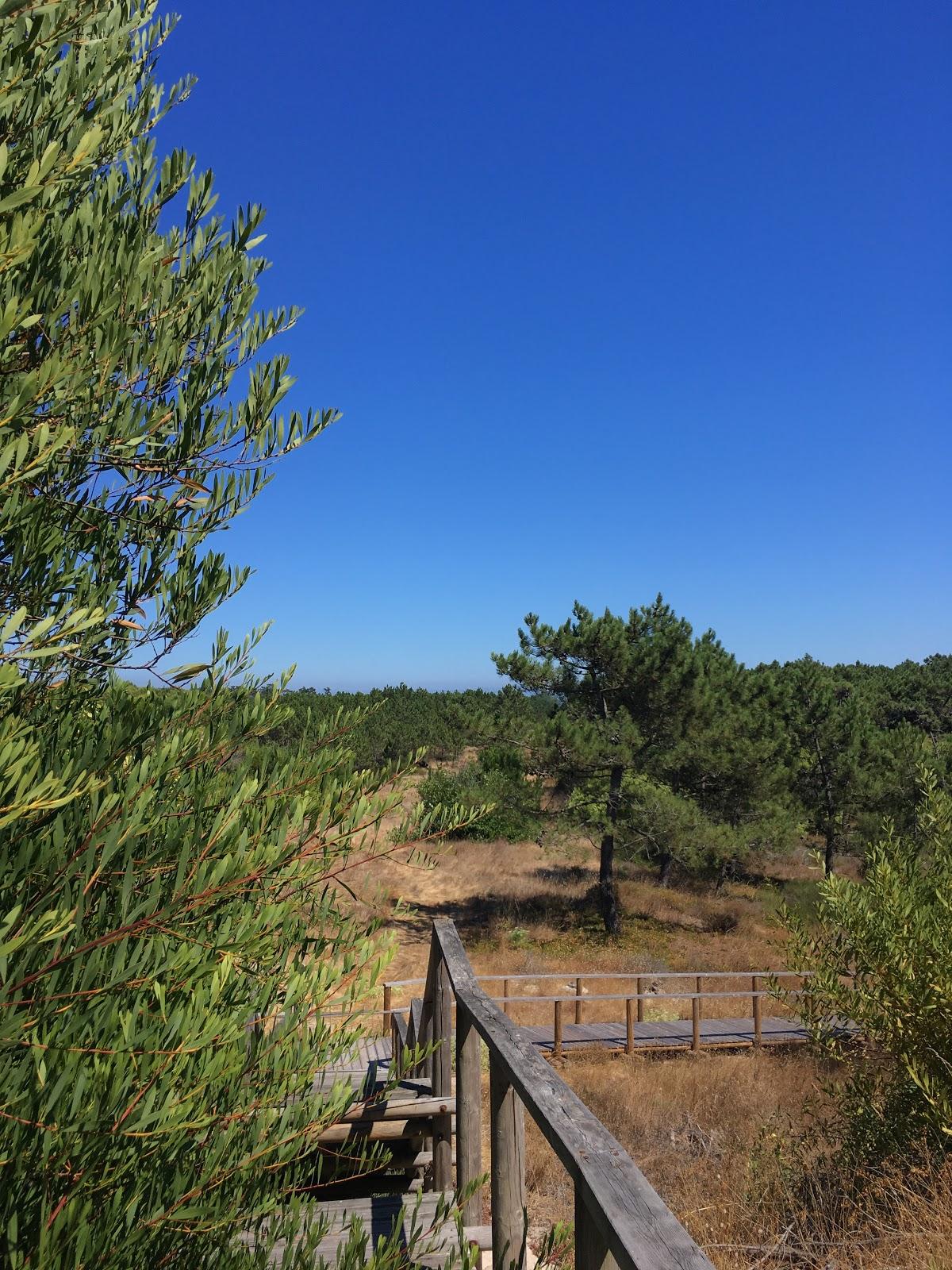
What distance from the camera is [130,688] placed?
8.13 feet

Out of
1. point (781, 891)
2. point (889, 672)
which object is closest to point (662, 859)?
point (781, 891)

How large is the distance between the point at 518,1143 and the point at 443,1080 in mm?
1630

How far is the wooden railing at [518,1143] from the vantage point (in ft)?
4.30

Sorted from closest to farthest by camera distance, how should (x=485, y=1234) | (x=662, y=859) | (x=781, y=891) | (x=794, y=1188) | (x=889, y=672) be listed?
1. (x=485, y=1234)
2. (x=794, y=1188)
3. (x=781, y=891)
4. (x=662, y=859)
5. (x=889, y=672)

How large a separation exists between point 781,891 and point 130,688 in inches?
997

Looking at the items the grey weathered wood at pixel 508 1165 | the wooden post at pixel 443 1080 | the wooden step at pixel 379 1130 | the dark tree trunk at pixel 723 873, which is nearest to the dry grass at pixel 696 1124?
the wooden post at pixel 443 1080

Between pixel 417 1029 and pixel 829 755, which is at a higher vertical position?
pixel 829 755

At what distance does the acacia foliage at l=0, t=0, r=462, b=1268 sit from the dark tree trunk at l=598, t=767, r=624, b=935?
18335 millimetres

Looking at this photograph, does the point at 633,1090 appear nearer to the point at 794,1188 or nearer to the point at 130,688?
the point at 794,1188

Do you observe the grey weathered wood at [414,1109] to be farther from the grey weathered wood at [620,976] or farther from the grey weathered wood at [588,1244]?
the grey weathered wood at [620,976]

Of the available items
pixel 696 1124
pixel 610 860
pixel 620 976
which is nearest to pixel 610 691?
pixel 610 860

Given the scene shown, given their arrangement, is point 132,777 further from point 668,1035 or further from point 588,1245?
point 668,1035

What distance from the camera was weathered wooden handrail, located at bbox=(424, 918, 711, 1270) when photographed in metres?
1.30

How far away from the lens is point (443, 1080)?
152 inches
